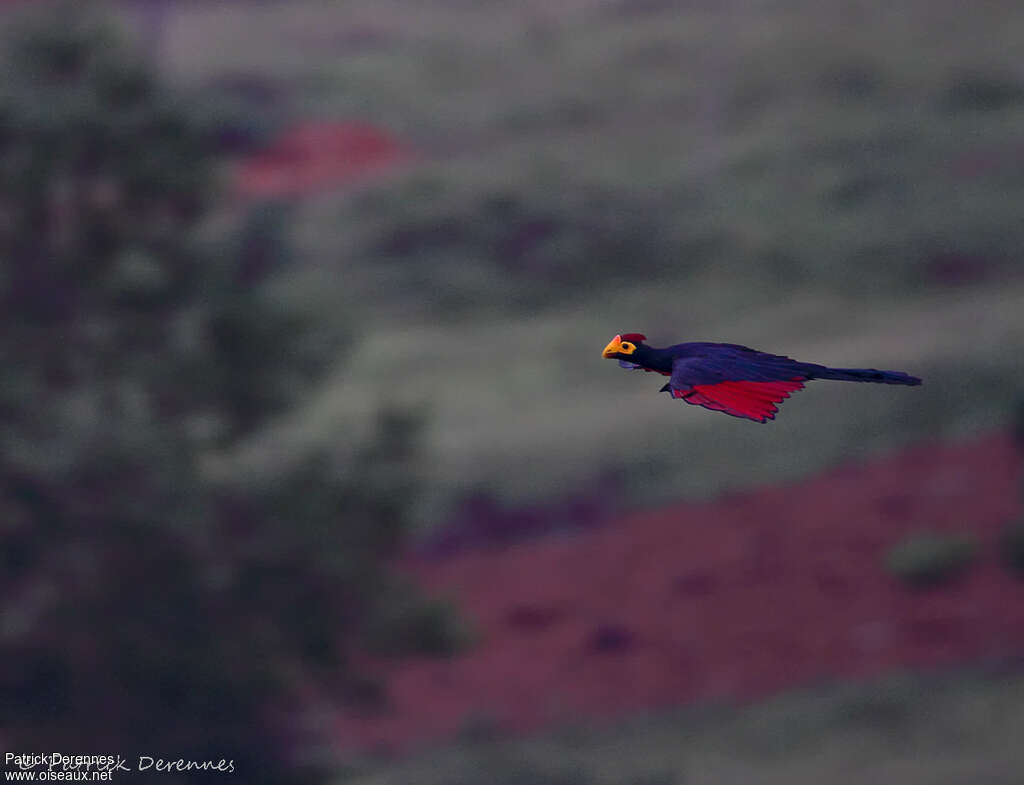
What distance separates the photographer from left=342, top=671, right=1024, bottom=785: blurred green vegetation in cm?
2252

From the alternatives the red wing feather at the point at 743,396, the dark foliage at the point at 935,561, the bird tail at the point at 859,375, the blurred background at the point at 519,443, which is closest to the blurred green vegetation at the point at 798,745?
the blurred background at the point at 519,443

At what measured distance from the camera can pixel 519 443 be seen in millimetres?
32344

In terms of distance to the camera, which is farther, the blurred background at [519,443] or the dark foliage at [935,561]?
the dark foliage at [935,561]

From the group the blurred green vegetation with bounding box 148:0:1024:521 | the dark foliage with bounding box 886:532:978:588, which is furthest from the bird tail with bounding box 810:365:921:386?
the dark foliage with bounding box 886:532:978:588

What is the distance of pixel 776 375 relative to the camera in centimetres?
630

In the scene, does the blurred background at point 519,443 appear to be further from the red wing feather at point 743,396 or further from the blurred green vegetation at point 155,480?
the red wing feather at point 743,396

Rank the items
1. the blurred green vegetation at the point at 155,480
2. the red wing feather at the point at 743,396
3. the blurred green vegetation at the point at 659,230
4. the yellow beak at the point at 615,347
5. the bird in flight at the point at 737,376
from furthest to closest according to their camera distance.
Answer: the blurred green vegetation at the point at 659,230 → the blurred green vegetation at the point at 155,480 → the yellow beak at the point at 615,347 → the bird in flight at the point at 737,376 → the red wing feather at the point at 743,396

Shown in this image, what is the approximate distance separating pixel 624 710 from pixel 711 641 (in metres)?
1.81

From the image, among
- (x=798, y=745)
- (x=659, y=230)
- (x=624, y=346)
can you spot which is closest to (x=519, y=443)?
(x=798, y=745)

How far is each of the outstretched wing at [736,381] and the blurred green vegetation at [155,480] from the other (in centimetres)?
1385

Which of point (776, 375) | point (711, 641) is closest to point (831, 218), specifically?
point (711, 641)

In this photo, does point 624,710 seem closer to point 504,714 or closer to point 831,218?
point 504,714

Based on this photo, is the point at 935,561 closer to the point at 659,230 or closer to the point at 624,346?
the point at 659,230

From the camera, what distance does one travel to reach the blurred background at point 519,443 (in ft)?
68.4
